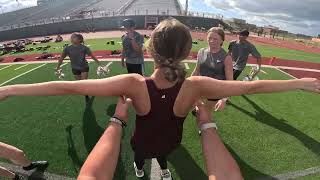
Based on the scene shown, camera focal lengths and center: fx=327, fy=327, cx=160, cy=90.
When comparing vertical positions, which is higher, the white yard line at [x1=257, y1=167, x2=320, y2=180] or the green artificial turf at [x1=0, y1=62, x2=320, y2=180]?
the green artificial turf at [x1=0, y1=62, x2=320, y2=180]

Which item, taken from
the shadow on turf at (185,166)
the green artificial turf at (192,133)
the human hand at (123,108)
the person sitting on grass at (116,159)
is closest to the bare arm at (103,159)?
the person sitting on grass at (116,159)

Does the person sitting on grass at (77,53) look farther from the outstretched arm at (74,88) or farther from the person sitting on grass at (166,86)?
the outstretched arm at (74,88)

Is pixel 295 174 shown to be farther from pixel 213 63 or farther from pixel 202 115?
pixel 202 115

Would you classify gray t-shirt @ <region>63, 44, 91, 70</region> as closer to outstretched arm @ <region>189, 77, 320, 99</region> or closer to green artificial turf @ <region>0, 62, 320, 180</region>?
green artificial turf @ <region>0, 62, 320, 180</region>

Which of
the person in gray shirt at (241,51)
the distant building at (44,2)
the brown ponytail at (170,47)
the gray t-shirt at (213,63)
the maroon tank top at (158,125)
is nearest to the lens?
the brown ponytail at (170,47)

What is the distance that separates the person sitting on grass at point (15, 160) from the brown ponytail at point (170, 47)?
3565mm

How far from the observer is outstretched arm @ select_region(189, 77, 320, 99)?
265 centimetres

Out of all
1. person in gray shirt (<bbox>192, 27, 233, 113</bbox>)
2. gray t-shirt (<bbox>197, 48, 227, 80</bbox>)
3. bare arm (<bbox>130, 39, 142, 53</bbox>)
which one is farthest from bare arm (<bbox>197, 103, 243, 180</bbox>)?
bare arm (<bbox>130, 39, 142, 53</bbox>)

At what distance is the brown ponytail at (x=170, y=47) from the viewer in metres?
2.61

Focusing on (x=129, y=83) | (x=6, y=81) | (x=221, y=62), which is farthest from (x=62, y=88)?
(x=6, y=81)

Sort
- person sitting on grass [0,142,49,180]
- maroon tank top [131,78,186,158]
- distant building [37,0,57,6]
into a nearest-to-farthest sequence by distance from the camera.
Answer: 1. maroon tank top [131,78,186,158]
2. person sitting on grass [0,142,49,180]
3. distant building [37,0,57,6]

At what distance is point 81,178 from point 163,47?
124 cm

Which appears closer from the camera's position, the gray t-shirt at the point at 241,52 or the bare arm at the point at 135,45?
the bare arm at the point at 135,45

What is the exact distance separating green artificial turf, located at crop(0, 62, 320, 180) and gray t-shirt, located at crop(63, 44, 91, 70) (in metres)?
1.23
